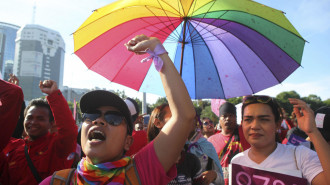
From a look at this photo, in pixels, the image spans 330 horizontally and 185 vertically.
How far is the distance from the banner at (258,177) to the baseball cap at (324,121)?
1.38 metres

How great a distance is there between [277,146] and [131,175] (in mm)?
1529

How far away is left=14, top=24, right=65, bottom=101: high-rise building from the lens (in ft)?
371

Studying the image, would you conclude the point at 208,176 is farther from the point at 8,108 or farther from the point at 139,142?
the point at 8,108

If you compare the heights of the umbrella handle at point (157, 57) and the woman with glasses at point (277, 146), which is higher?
the umbrella handle at point (157, 57)

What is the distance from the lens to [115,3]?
3012 mm

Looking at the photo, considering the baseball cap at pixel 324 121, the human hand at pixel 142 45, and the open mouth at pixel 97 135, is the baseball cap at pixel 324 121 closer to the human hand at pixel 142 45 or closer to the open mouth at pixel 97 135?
the human hand at pixel 142 45

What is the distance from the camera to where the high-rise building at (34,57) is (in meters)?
113

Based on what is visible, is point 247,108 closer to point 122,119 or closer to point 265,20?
point 265,20

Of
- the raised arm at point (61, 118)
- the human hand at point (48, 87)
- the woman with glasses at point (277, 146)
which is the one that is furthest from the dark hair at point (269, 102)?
the human hand at point (48, 87)

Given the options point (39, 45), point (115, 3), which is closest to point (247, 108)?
point (115, 3)

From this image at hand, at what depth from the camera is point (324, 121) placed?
323 centimetres

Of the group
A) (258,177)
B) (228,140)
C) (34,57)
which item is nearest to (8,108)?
(258,177)

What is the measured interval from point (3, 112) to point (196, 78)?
2.58 m

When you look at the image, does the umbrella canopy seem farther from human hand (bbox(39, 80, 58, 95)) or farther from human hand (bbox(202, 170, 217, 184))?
human hand (bbox(202, 170, 217, 184))
